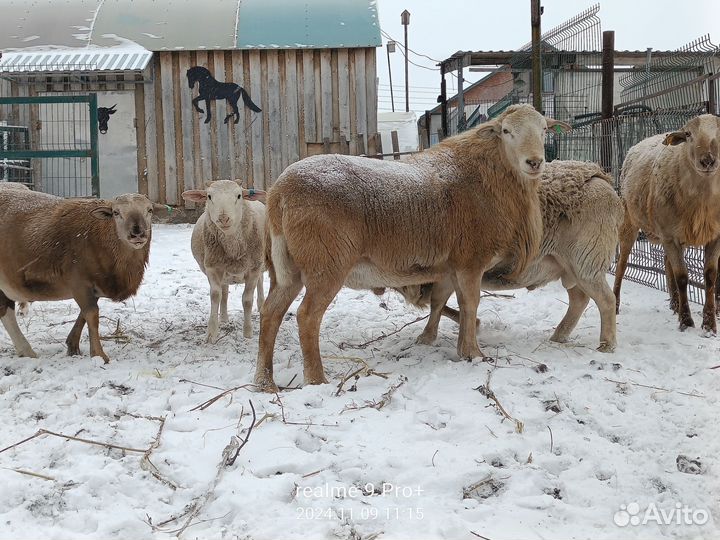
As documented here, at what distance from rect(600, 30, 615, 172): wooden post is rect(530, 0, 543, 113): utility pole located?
88 centimetres

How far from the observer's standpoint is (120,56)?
14.4 meters

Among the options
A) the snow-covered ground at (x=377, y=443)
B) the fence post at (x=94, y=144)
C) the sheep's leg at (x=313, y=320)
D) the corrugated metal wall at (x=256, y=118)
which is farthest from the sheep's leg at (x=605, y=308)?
the fence post at (x=94, y=144)

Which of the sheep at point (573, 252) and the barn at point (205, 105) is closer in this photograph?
the sheep at point (573, 252)

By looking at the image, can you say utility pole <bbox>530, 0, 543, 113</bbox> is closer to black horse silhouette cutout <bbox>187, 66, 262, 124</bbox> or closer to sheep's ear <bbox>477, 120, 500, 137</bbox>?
sheep's ear <bbox>477, 120, 500, 137</bbox>

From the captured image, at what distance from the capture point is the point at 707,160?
5.96 m

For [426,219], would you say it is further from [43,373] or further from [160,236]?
[160,236]

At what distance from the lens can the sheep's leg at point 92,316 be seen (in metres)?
5.68

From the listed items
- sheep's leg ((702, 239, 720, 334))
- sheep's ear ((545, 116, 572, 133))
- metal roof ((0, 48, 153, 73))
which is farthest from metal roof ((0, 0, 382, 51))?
sheep's leg ((702, 239, 720, 334))

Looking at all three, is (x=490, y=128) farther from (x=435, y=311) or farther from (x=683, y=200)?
(x=683, y=200)

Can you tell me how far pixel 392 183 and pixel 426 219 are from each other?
39 centimetres

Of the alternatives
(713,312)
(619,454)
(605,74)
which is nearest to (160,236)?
(605,74)

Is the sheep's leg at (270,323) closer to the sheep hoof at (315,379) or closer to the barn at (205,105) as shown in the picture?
the sheep hoof at (315,379)

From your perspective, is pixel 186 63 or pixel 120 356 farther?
pixel 186 63

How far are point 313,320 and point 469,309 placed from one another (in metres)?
1.32
